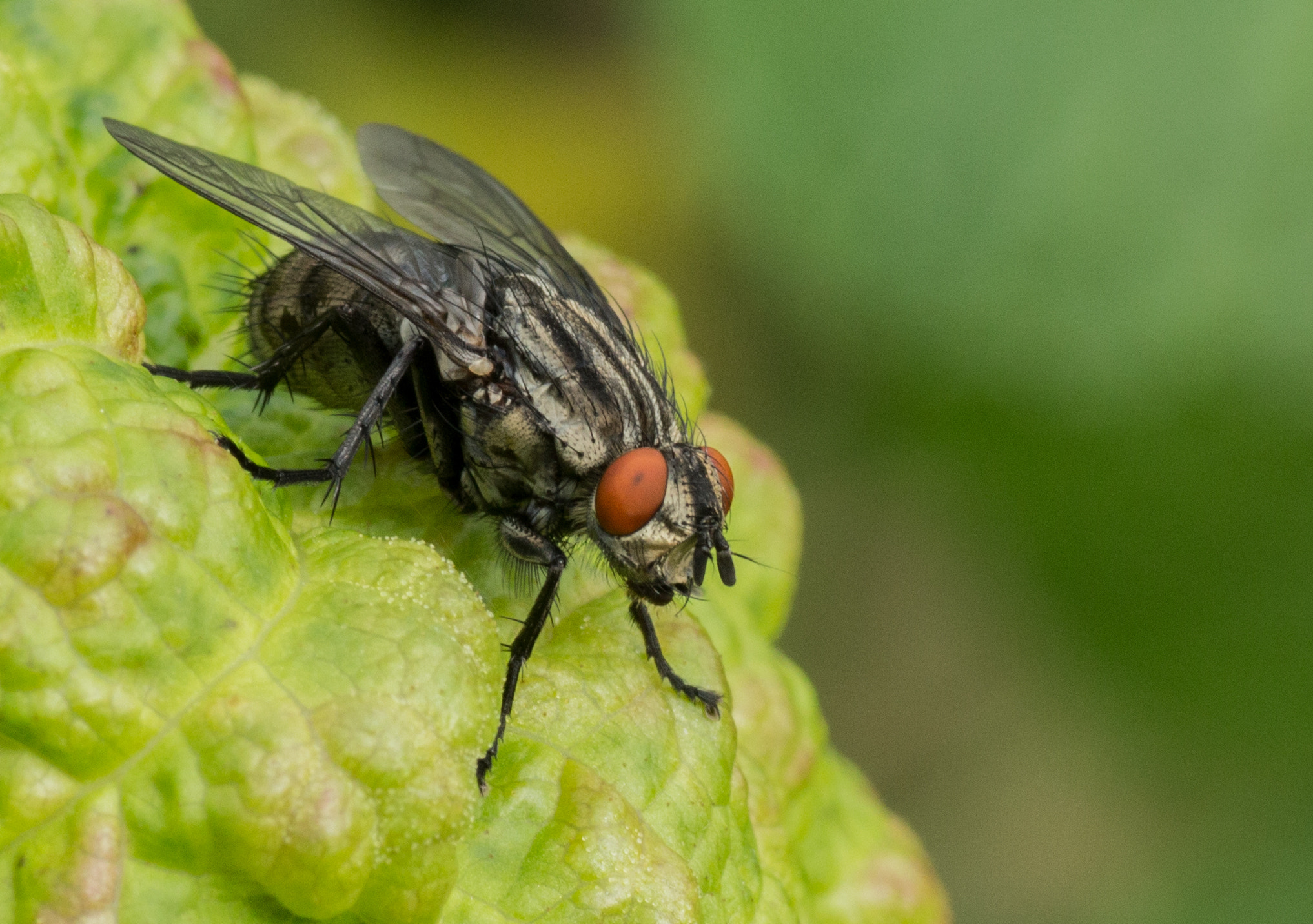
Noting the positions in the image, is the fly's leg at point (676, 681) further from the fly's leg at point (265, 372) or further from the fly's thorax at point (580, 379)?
the fly's leg at point (265, 372)

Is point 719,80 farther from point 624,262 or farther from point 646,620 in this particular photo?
point 646,620

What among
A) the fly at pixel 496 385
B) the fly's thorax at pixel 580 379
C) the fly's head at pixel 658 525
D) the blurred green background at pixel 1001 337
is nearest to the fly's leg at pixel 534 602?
the fly at pixel 496 385

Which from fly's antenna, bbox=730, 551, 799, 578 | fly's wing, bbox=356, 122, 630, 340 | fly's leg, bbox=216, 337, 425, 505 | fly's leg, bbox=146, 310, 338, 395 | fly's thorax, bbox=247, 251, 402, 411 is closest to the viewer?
fly's leg, bbox=216, 337, 425, 505

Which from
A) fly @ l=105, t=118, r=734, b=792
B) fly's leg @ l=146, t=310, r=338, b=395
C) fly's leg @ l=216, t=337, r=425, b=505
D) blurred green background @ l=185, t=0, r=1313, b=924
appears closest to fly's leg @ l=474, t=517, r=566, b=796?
fly @ l=105, t=118, r=734, b=792

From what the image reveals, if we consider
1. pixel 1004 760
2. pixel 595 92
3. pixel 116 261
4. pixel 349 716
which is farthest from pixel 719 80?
pixel 349 716

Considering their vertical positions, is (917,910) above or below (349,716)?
below

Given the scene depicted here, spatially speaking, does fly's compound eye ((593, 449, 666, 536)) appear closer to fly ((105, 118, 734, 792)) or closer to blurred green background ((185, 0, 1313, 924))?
fly ((105, 118, 734, 792))
